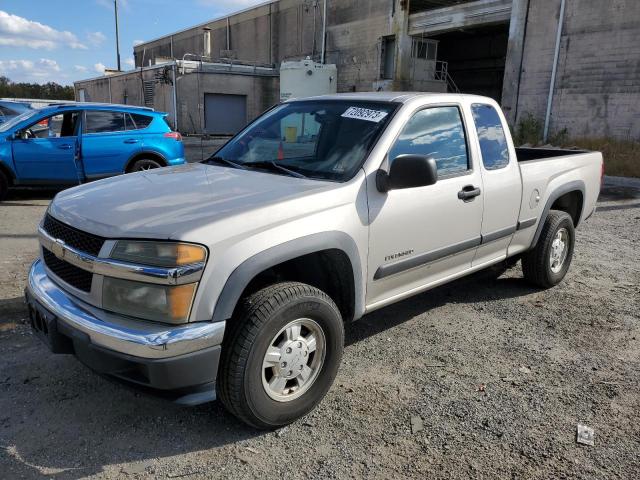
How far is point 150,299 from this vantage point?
2402 mm

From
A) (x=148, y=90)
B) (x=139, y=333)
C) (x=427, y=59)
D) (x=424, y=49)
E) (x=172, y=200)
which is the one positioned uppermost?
(x=424, y=49)

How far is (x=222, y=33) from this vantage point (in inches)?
1657

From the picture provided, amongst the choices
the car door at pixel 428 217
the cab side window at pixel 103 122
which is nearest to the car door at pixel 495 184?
the car door at pixel 428 217

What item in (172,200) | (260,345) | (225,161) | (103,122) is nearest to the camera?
(260,345)

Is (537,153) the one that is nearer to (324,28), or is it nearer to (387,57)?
(387,57)

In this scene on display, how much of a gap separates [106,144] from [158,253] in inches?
292

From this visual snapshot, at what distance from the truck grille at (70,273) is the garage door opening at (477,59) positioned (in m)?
28.9

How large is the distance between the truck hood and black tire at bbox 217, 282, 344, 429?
420 mm

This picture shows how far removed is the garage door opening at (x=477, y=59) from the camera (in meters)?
29.9

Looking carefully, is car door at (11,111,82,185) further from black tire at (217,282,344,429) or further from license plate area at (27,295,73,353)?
black tire at (217,282,344,429)

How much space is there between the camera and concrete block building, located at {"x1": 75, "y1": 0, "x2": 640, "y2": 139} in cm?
1692

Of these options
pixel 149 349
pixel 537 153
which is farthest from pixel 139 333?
pixel 537 153

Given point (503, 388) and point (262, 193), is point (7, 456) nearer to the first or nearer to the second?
point (262, 193)

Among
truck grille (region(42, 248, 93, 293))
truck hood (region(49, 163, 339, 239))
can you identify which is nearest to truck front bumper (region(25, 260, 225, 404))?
truck grille (region(42, 248, 93, 293))
